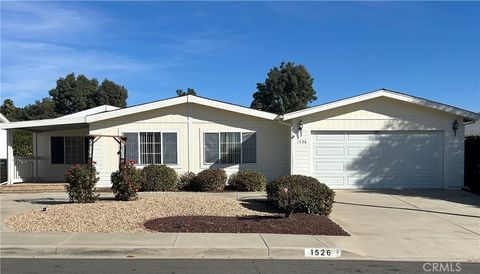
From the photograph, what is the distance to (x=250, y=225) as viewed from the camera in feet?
35.2

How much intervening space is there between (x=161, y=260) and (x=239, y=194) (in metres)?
8.67

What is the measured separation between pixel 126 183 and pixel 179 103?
5491 millimetres

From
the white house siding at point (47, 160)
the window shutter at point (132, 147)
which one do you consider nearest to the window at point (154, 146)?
the window shutter at point (132, 147)

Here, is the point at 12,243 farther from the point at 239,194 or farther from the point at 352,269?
the point at 239,194

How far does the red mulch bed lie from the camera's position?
34.1 ft

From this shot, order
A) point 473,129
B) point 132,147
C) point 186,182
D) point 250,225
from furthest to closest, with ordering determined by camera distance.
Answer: point 473,129 < point 132,147 < point 186,182 < point 250,225

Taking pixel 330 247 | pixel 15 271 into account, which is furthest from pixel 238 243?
pixel 15 271

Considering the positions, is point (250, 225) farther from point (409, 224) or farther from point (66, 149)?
point (66, 149)

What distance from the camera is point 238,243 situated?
358 inches

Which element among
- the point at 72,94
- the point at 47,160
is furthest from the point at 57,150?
the point at 72,94

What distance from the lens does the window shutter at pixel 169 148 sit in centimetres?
1909

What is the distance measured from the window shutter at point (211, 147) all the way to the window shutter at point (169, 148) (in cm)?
116

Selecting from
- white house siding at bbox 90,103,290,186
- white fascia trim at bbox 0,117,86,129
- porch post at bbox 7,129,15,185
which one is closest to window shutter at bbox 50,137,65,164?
porch post at bbox 7,129,15,185

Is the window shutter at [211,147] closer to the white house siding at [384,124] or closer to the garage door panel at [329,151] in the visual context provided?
the white house siding at [384,124]
